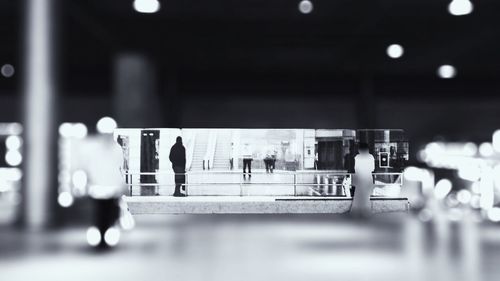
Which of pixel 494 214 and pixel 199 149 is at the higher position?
pixel 199 149

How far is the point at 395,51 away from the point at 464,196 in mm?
8806

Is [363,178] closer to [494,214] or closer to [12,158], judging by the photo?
[494,214]

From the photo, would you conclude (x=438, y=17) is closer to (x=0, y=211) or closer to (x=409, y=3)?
(x=409, y=3)

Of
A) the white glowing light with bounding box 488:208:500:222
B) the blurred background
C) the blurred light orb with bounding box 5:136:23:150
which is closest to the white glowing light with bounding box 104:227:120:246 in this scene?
the blurred background

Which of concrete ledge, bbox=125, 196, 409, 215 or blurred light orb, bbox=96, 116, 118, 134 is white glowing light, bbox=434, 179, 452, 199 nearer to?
concrete ledge, bbox=125, 196, 409, 215

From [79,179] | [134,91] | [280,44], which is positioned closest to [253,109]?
[280,44]

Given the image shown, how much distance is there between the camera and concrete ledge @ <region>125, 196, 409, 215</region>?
14.7 meters

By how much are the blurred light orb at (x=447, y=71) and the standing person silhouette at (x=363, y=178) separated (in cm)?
1388

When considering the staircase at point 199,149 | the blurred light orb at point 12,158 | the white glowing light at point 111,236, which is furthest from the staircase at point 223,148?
the blurred light orb at point 12,158

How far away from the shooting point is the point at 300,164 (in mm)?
15383

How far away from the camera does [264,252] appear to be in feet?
29.1

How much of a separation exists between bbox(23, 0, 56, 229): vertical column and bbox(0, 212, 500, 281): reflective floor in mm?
1122

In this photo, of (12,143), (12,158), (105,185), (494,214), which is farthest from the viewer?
(12,143)

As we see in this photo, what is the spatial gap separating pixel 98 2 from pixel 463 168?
1083 centimetres
